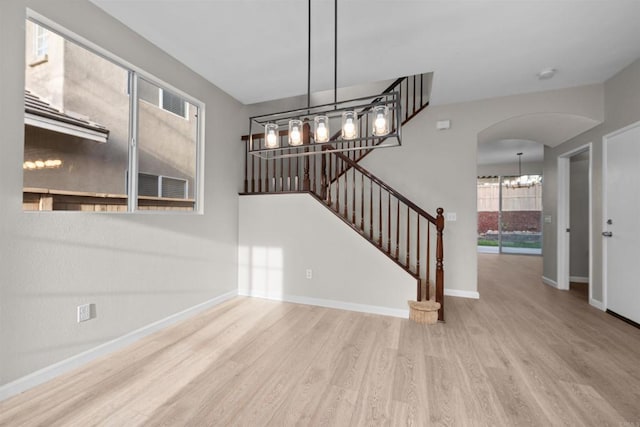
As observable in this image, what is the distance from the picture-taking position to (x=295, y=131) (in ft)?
6.14

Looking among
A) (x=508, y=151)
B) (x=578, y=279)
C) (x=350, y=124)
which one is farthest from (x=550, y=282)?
(x=350, y=124)

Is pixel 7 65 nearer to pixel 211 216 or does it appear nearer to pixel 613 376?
pixel 211 216

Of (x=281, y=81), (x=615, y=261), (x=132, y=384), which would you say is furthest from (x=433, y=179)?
(x=132, y=384)

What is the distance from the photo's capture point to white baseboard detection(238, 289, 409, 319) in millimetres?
3145

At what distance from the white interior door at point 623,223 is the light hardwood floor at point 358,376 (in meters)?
0.28

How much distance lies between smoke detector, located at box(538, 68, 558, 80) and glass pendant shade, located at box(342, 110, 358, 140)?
2814mm

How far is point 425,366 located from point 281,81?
11.3 feet

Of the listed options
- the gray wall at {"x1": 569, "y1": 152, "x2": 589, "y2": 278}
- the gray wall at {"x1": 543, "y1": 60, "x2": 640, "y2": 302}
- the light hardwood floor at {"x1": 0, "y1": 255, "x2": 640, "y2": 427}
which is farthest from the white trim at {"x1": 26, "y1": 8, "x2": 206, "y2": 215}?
the gray wall at {"x1": 569, "y1": 152, "x2": 589, "y2": 278}

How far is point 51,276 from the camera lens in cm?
192

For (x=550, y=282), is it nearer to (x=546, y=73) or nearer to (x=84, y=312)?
(x=546, y=73)

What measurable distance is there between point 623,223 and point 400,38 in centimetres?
328

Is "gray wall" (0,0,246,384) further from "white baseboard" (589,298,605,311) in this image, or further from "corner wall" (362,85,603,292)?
"white baseboard" (589,298,605,311)

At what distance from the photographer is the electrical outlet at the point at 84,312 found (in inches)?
82.0

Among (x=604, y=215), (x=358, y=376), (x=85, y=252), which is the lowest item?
(x=358, y=376)
